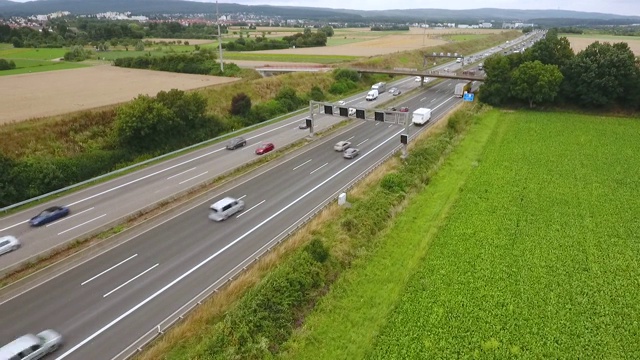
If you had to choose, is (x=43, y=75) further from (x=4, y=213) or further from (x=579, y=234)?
(x=579, y=234)

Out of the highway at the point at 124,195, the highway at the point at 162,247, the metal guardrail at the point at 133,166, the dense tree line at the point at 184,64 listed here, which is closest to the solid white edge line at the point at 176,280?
the highway at the point at 162,247

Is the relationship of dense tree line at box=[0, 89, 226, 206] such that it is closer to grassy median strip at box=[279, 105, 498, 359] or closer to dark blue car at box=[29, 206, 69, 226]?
dark blue car at box=[29, 206, 69, 226]

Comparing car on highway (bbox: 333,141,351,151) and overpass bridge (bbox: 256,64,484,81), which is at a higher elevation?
overpass bridge (bbox: 256,64,484,81)

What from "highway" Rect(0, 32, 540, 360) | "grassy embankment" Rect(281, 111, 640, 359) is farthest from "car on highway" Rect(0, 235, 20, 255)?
"grassy embankment" Rect(281, 111, 640, 359)

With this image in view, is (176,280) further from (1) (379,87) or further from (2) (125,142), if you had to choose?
(1) (379,87)

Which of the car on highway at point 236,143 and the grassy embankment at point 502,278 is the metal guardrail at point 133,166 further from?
the grassy embankment at point 502,278

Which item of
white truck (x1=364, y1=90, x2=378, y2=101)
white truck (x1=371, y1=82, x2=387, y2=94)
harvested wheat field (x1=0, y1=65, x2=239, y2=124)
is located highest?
Answer: harvested wheat field (x1=0, y1=65, x2=239, y2=124)
